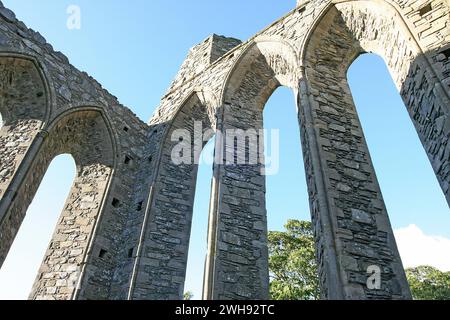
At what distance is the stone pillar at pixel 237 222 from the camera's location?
5.14 meters

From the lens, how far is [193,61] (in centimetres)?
1056

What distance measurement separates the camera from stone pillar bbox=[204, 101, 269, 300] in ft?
16.9

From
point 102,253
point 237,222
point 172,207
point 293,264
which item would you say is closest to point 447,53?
point 237,222

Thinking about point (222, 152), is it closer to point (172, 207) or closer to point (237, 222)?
point (237, 222)

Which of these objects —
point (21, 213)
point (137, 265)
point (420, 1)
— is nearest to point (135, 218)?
point (137, 265)

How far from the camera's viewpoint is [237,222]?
19.1ft

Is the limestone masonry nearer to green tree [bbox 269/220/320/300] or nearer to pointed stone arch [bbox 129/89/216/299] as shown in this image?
pointed stone arch [bbox 129/89/216/299]

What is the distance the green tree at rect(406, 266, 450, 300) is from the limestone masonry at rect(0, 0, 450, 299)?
12103mm

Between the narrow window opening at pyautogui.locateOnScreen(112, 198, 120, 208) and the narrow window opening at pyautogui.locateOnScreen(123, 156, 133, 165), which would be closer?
the narrow window opening at pyautogui.locateOnScreen(112, 198, 120, 208)

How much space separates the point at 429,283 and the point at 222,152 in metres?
13.8

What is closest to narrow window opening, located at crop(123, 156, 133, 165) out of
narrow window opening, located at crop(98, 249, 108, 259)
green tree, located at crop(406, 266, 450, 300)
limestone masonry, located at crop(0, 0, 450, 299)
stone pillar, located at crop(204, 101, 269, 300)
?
limestone masonry, located at crop(0, 0, 450, 299)

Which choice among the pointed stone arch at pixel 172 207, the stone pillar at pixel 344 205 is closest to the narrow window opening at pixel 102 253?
the pointed stone arch at pixel 172 207
